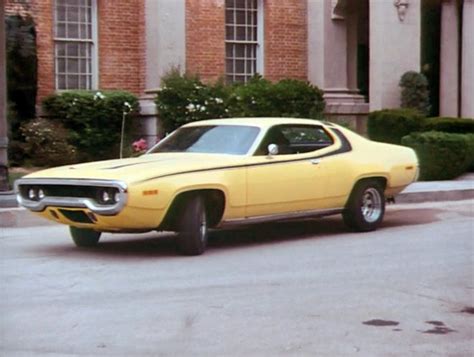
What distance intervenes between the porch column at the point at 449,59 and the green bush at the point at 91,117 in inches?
302

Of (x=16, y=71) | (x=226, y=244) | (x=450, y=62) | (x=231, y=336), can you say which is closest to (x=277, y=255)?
(x=226, y=244)

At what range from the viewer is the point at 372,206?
1298cm

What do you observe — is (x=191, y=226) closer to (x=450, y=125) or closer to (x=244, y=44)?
(x=450, y=125)

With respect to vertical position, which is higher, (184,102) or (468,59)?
(468,59)

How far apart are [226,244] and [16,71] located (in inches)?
397

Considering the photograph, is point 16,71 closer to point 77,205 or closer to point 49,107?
point 49,107

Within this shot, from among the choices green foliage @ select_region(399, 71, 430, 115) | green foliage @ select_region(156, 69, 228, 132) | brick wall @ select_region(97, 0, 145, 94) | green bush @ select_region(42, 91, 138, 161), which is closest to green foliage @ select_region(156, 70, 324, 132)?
green foliage @ select_region(156, 69, 228, 132)

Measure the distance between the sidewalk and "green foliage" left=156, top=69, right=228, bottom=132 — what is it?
4.92 metres

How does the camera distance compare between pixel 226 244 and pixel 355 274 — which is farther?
pixel 226 244

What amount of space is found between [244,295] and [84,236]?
332cm

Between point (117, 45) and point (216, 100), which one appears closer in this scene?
point (216, 100)

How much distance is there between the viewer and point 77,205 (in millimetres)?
10406

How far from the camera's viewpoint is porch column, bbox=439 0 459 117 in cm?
2412

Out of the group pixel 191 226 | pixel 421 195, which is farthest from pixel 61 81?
pixel 191 226
